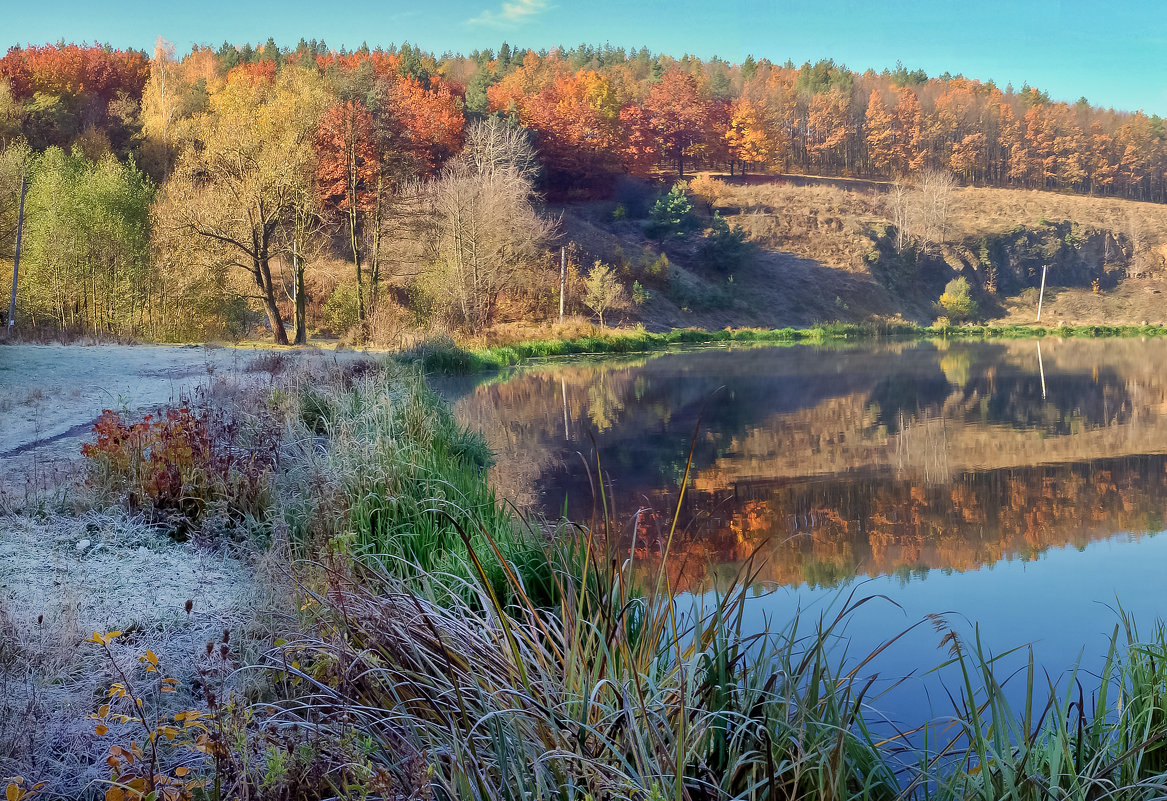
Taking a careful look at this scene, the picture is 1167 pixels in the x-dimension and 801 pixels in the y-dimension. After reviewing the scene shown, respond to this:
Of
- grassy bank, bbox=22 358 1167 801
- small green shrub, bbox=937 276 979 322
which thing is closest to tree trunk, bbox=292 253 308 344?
grassy bank, bbox=22 358 1167 801

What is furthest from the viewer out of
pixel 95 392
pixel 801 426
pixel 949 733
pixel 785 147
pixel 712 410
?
pixel 785 147

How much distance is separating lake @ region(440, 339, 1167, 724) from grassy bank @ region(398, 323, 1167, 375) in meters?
1.88

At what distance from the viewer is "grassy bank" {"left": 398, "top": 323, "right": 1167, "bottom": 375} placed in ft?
64.6

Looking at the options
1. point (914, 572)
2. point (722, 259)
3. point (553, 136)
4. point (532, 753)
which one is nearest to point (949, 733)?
point (532, 753)

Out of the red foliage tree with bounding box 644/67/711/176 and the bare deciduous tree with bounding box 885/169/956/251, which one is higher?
the red foliage tree with bounding box 644/67/711/176

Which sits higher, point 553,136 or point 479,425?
point 553,136

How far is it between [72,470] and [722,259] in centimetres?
4185

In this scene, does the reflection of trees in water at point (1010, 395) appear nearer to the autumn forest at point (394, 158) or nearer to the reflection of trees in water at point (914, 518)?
the reflection of trees in water at point (914, 518)

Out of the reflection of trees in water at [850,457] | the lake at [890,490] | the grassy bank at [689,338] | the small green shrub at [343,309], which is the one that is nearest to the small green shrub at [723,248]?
the grassy bank at [689,338]

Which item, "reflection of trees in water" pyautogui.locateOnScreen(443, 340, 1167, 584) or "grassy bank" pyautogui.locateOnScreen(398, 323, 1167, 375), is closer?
"reflection of trees in water" pyautogui.locateOnScreen(443, 340, 1167, 584)

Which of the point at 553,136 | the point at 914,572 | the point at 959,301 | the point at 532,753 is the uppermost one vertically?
the point at 553,136

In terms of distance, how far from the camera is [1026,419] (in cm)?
1295

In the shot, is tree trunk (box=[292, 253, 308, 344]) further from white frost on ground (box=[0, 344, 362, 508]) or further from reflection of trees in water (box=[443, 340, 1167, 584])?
reflection of trees in water (box=[443, 340, 1167, 584])

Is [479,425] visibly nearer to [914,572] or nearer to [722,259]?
[914,572]
